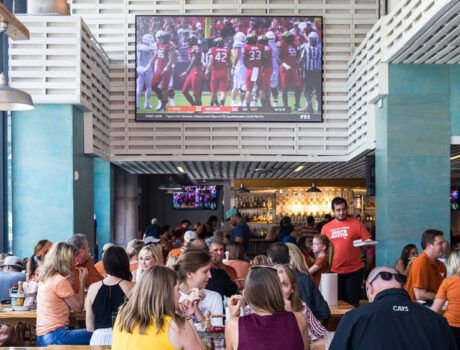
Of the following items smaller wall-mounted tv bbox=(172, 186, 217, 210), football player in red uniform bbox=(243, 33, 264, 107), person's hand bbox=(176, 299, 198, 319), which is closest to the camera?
person's hand bbox=(176, 299, 198, 319)

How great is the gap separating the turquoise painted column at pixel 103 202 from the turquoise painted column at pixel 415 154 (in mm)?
6174

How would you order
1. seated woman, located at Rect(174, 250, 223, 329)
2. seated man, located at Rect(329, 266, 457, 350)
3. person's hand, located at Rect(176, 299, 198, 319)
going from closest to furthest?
seated man, located at Rect(329, 266, 457, 350)
person's hand, located at Rect(176, 299, 198, 319)
seated woman, located at Rect(174, 250, 223, 329)

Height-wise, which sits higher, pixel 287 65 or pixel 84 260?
pixel 287 65

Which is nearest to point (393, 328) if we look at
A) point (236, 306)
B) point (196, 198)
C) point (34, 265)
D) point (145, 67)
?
point (236, 306)

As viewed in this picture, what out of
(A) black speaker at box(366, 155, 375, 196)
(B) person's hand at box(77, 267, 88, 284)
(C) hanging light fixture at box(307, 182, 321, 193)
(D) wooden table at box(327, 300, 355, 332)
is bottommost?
(D) wooden table at box(327, 300, 355, 332)

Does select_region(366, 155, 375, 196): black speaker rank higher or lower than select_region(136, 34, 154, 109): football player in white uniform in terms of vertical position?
lower

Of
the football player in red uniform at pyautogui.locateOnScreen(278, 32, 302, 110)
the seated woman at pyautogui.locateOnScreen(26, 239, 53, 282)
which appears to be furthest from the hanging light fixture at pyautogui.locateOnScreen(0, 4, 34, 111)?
the football player in red uniform at pyautogui.locateOnScreen(278, 32, 302, 110)

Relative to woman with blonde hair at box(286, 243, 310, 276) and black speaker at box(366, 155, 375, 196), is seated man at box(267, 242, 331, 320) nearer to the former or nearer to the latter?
woman with blonde hair at box(286, 243, 310, 276)

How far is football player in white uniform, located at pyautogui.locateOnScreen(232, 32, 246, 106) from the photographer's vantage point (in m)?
13.6

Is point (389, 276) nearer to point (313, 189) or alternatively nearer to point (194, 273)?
point (194, 273)

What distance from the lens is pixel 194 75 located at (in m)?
13.7

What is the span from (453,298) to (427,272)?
4.18 feet

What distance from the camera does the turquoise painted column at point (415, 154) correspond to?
1071cm

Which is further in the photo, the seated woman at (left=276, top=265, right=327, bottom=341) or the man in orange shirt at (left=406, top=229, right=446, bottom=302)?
the man in orange shirt at (left=406, top=229, right=446, bottom=302)
